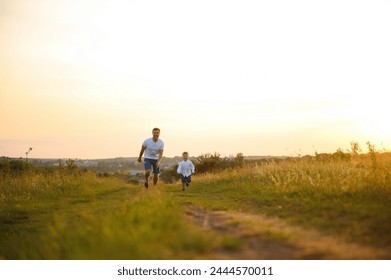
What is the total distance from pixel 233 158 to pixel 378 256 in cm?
3524

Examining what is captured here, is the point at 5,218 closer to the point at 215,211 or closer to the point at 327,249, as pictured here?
the point at 215,211

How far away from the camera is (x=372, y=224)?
5.51 m

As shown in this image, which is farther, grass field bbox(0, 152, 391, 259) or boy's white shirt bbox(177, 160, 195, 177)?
boy's white shirt bbox(177, 160, 195, 177)

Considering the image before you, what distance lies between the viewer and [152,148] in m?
14.1

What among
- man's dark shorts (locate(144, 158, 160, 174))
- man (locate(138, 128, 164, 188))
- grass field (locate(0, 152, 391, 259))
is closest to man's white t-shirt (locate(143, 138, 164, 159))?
man (locate(138, 128, 164, 188))

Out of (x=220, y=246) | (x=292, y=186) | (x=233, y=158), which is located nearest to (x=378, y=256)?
(x=220, y=246)

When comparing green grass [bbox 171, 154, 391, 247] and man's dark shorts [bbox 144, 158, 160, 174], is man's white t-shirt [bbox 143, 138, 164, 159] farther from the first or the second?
green grass [bbox 171, 154, 391, 247]

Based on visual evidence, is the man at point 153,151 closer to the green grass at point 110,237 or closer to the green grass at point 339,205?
the green grass at point 339,205

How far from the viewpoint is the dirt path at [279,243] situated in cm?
441

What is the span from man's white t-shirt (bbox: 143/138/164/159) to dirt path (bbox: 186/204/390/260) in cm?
764

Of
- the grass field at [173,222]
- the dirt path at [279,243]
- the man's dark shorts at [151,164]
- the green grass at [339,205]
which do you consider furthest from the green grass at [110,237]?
the man's dark shorts at [151,164]

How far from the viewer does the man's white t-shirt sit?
1412 cm

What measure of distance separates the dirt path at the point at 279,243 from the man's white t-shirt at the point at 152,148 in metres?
7.64

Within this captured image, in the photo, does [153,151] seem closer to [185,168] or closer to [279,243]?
[185,168]
